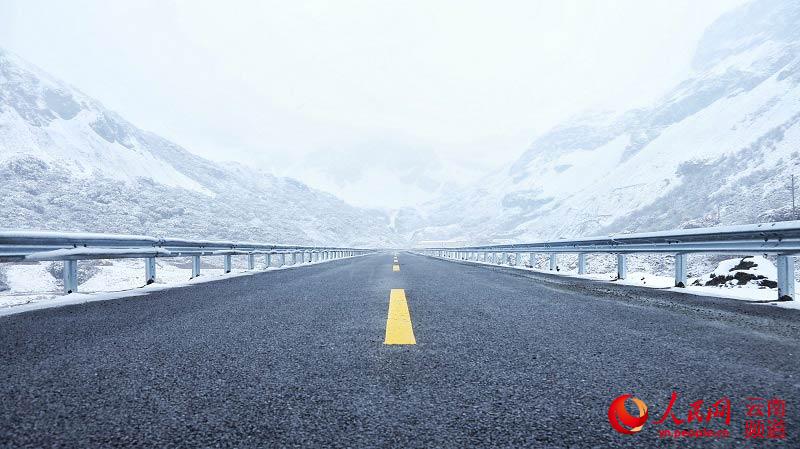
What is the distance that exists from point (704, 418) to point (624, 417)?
30 cm

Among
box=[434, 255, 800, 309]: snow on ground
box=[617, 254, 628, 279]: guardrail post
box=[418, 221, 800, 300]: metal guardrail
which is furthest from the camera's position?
box=[617, 254, 628, 279]: guardrail post

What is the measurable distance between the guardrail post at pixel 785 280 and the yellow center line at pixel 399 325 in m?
4.43

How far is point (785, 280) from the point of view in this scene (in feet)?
17.9

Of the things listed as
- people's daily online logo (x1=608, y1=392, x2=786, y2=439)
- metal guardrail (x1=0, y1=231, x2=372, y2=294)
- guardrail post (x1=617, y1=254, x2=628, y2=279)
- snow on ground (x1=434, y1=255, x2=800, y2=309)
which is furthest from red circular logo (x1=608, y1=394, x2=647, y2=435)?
guardrail post (x1=617, y1=254, x2=628, y2=279)

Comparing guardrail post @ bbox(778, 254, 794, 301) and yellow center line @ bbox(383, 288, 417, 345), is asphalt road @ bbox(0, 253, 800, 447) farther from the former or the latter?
guardrail post @ bbox(778, 254, 794, 301)

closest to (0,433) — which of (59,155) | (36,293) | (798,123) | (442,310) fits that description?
(442,310)

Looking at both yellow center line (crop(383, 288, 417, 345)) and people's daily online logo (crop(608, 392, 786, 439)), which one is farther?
yellow center line (crop(383, 288, 417, 345))

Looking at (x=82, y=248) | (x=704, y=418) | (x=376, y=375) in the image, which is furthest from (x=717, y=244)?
(x=82, y=248)

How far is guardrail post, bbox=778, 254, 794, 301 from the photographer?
5.40 m

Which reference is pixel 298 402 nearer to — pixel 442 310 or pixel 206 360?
pixel 206 360

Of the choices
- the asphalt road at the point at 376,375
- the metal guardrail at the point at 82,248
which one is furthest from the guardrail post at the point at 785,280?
the metal guardrail at the point at 82,248

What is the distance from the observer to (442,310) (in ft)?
15.4

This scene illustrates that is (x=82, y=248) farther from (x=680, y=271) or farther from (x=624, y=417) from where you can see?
(x=680, y=271)

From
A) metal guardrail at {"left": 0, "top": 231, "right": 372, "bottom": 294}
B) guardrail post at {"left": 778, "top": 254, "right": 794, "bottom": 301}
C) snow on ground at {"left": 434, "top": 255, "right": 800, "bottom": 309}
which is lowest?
snow on ground at {"left": 434, "top": 255, "right": 800, "bottom": 309}
